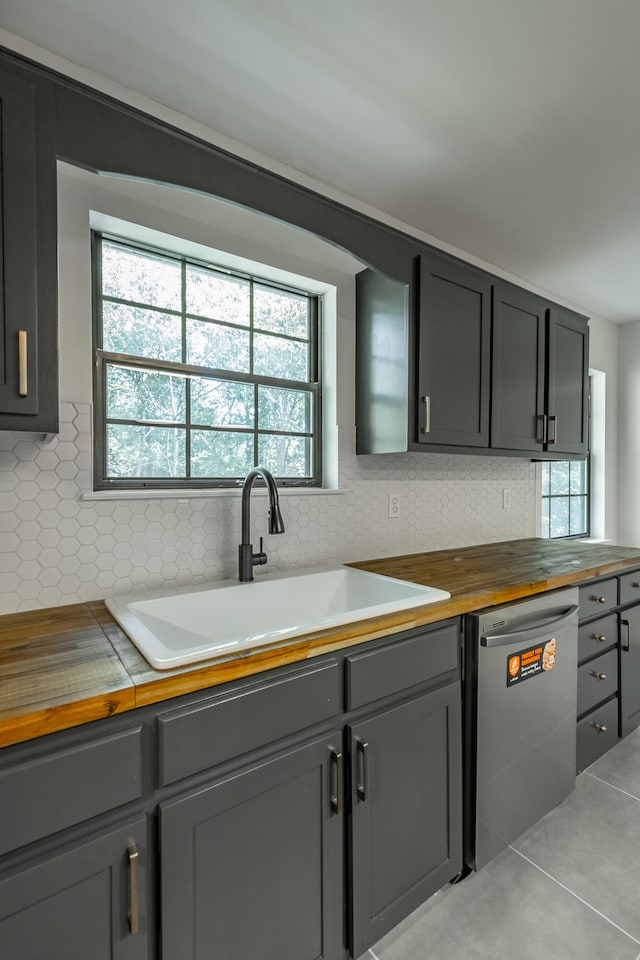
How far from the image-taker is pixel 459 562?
7.16 feet

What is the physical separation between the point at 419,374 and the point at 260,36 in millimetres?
1205

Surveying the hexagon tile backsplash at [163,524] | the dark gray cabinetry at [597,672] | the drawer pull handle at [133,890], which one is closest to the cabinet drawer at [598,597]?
the dark gray cabinetry at [597,672]

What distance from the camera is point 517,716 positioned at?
1.65m

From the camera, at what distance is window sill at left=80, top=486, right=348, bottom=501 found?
1.54 meters

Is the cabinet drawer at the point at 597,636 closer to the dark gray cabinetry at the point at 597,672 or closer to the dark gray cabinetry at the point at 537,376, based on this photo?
the dark gray cabinetry at the point at 597,672

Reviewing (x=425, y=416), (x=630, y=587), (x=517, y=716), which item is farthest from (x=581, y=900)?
(x=425, y=416)

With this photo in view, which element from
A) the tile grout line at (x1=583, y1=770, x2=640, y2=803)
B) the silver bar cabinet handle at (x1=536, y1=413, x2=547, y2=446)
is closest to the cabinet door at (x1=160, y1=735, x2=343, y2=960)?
the tile grout line at (x1=583, y1=770, x2=640, y2=803)

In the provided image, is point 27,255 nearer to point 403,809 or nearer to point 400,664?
point 400,664

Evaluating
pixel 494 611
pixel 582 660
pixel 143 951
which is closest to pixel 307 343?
pixel 494 611

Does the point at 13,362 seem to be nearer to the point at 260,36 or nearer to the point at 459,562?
the point at 260,36

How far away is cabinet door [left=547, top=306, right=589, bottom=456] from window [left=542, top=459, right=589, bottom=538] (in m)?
0.59

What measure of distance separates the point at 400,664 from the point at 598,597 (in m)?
1.26

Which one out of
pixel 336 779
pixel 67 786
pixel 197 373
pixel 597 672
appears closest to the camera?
pixel 67 786

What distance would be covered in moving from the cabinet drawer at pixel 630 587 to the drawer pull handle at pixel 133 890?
88.3 inches
